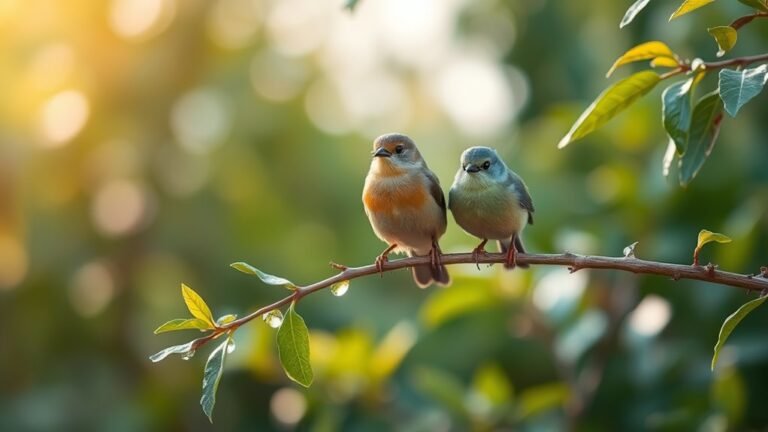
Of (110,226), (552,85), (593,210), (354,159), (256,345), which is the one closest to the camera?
(256,345)

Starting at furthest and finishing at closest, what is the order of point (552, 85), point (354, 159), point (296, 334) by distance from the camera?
point (354, 159)
point (552, 85)
point (296, 334)

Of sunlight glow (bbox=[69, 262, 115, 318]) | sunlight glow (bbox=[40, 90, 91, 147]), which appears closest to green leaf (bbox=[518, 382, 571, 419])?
sunlight glow (bbox=[69, 262, 115, 318])

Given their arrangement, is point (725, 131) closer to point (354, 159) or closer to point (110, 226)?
point (354, 159)

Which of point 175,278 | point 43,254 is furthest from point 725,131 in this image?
point 43,254

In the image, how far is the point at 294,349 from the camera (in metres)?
2.21

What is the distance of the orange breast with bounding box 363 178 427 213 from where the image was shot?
375cm

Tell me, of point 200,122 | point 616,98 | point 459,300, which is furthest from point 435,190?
point 200,122

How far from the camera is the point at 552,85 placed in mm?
5570

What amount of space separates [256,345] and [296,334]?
2.15 metres

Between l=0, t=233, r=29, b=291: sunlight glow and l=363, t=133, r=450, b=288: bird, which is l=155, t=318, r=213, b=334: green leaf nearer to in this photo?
l=363, t=133, r=450, b=288: bird

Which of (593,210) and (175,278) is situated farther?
(175,278)

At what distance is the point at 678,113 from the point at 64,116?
15.5 ft

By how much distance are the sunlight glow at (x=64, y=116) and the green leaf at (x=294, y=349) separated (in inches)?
164

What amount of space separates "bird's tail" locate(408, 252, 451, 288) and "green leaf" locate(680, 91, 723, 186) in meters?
1.76
